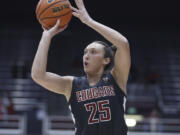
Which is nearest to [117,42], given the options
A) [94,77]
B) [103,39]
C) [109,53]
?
[109,53]

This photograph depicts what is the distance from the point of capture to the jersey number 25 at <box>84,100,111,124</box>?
10.4 ft

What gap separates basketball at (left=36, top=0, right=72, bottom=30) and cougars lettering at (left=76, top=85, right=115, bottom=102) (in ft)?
1.86

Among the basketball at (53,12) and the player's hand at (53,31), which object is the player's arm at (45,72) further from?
the basketball at (53,12)

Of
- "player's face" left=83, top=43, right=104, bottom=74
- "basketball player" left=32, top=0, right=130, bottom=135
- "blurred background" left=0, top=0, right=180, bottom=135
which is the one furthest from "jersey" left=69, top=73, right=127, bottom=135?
"blurred background" left=0, top=0, right=180, bottom=135

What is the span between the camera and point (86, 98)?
3.23 meters

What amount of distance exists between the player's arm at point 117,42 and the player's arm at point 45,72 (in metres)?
0.22

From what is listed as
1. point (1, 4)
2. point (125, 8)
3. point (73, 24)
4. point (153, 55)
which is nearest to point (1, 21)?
point (1, 4)

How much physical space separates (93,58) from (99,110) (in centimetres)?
42

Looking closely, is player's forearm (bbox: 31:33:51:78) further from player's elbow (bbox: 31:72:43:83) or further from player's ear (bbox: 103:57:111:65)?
player's ear (bbox: 103:57:111:65)

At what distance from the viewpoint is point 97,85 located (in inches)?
130

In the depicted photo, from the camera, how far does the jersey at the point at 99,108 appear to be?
3.17m

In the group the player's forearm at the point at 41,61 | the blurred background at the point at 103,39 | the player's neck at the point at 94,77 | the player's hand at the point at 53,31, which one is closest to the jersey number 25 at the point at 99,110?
the player's neck at the point at 94,77

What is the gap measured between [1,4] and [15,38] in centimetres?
152

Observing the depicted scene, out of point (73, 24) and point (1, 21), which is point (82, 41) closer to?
point (73, 24)
